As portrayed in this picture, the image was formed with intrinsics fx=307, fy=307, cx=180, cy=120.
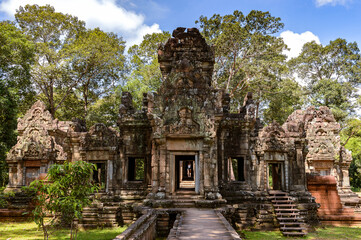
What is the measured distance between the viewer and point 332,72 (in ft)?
107

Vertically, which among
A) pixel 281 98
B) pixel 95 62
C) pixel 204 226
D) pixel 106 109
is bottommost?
pixel 204 226

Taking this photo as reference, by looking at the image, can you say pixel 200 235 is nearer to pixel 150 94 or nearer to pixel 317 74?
pixel 150 94

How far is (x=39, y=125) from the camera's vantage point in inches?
728

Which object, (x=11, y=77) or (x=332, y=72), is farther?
(x=332, y=72)

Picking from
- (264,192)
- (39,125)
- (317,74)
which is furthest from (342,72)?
(39,125)

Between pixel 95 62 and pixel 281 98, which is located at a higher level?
pixel 95 62

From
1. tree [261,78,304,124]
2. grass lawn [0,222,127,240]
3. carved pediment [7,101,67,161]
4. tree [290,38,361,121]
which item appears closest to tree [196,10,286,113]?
tree [261,78,304,124]

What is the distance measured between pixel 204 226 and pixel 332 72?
98.5 feet

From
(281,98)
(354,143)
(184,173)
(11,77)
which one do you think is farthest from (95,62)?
(354,143)

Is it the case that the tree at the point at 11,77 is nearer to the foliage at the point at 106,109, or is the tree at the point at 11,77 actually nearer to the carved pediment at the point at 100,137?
the foliage at the point at 106,109

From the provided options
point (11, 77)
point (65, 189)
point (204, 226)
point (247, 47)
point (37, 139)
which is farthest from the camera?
point (247, 47)

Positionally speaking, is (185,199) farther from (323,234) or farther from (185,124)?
(323,234)

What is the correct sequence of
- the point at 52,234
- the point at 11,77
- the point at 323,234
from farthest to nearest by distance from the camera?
the point at 11,77 < the point at 323,234 < the point at 52,234

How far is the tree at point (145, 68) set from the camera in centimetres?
2545
